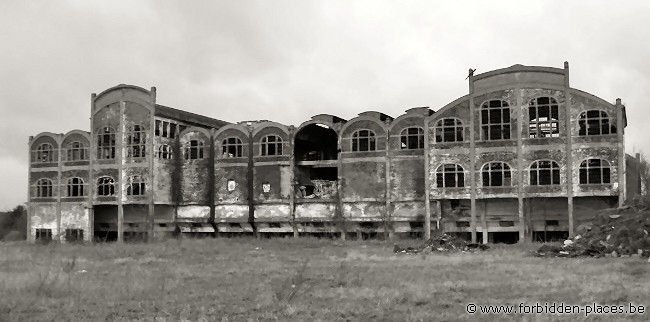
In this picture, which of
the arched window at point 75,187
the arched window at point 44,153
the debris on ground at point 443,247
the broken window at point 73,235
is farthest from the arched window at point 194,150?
the debris on ground at point 443,247

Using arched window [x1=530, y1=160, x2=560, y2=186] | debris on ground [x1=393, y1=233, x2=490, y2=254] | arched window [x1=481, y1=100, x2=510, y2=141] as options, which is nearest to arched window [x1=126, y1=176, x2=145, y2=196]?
debris on ground [x1=393, y1=233, x2=490, y2=254]

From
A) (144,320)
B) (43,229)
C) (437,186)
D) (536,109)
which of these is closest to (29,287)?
(144,320)

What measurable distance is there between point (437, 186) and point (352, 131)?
278 inches

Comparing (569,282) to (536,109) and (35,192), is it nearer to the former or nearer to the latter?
(536,109)

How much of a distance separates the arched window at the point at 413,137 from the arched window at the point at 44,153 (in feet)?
92.1

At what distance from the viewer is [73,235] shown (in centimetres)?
5162

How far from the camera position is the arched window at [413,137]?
43781mm

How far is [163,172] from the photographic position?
4966 cm

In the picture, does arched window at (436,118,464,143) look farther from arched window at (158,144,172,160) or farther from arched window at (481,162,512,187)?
arched window at (158,144,172,160)

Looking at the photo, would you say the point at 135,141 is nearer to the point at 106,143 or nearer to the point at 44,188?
the point at 106,143

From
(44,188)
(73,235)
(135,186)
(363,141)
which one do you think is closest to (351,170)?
(363,141)

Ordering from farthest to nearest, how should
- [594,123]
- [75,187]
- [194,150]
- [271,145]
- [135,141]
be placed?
[75,187] < [194,150] < [135,141] < [271,145] < [594,123]

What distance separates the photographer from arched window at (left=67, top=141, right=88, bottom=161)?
171ft

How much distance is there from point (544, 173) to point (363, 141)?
11.8m
